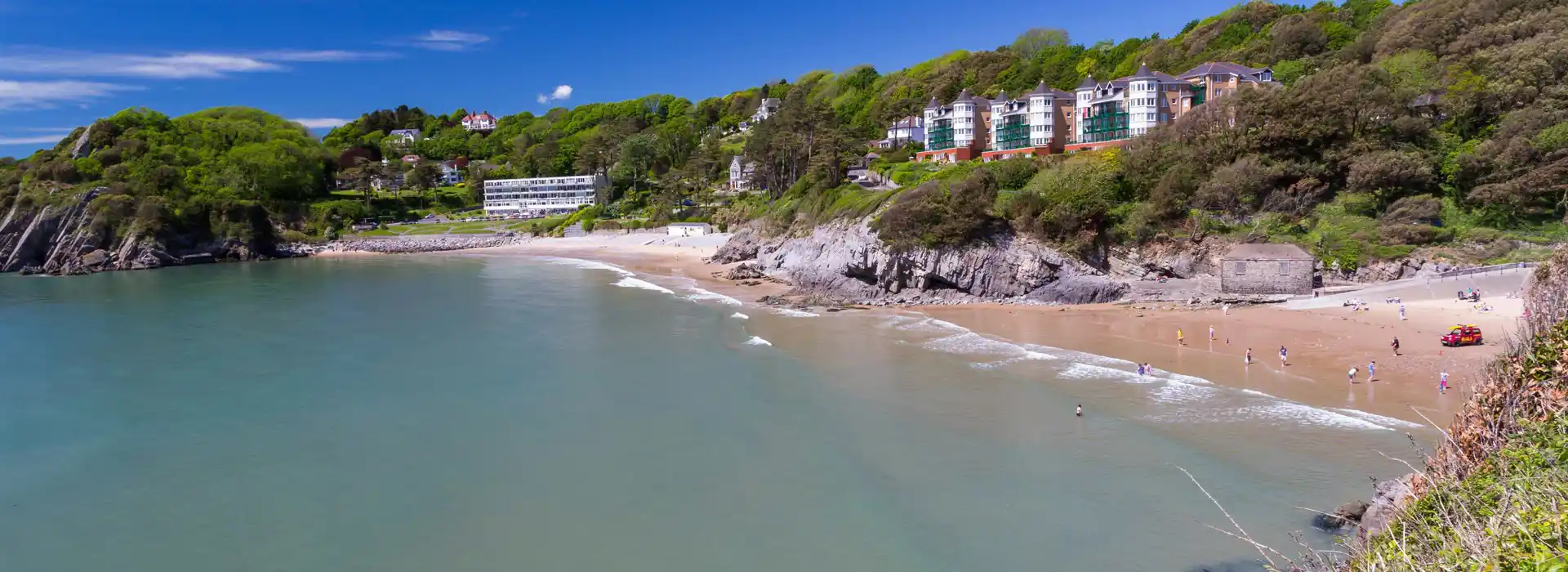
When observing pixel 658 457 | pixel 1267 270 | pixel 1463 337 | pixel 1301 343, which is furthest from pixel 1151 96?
pixel 658 457

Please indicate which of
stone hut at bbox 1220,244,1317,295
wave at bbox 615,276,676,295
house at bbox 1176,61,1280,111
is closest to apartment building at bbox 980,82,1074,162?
house at bbox 1176,61,1280,111

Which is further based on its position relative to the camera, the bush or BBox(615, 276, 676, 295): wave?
BBox(615, 276, 676, 295): wave

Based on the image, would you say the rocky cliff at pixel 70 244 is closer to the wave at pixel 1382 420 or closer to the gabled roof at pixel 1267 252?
the gabled roof at pixel 1267 252

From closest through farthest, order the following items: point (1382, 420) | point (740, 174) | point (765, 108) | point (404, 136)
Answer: point (1382, 420)
point (740, 174)
point (765, 108)
point (404, 136)

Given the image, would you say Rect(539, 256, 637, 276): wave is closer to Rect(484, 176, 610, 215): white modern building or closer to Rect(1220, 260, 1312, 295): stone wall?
Rect(484, 176, 610, 215): white modern building

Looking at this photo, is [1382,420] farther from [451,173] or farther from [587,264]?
[451,173]

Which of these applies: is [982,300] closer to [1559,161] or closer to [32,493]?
[1559,161]
